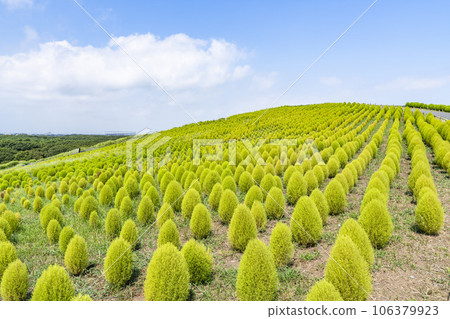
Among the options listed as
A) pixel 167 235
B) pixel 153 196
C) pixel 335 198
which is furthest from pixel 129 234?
pixel 335 198

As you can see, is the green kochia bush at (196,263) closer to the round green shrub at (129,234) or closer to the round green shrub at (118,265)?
the round green shrub at (118,265)

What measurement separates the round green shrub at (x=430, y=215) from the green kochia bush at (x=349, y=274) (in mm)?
3839

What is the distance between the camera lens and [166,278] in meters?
4.55

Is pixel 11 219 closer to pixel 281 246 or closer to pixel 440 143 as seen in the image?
pixel 281 246

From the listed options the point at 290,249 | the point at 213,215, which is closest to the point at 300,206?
the point at 290,249

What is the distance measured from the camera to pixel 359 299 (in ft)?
15.1

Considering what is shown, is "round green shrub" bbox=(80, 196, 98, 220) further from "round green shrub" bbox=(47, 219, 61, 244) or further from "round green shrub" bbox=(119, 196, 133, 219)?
"round green shrub" bbox=(47, 219, 61, 244)

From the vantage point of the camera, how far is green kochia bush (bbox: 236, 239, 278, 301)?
466cm

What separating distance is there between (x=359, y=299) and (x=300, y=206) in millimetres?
2847

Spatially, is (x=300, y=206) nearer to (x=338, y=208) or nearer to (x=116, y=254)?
(x=338, y=208)

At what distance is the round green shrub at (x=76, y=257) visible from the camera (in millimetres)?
6293

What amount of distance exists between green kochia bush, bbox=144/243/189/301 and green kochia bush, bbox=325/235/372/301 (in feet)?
8.33

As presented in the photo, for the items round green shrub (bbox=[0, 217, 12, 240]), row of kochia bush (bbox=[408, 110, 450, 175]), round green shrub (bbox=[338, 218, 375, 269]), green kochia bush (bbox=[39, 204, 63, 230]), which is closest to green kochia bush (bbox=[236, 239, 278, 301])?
round green shrub (bbox=[338, 218, 375, 269])

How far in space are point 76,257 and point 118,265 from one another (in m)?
1.41
